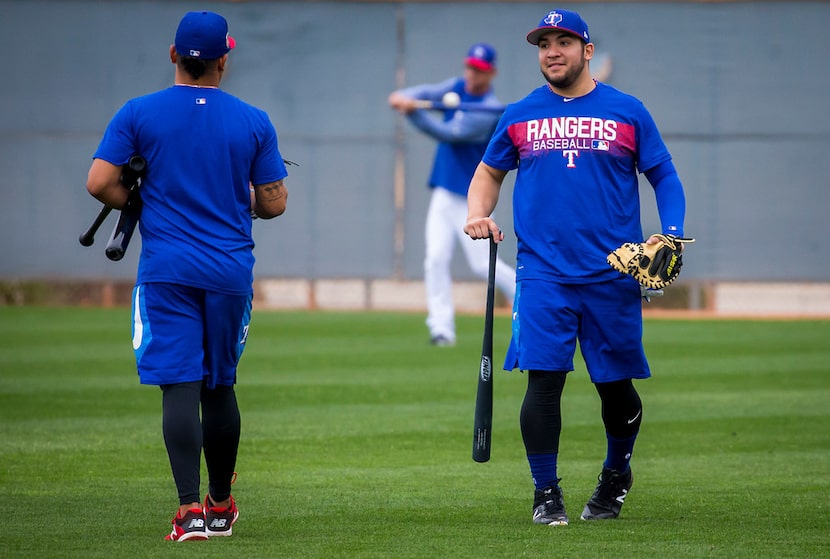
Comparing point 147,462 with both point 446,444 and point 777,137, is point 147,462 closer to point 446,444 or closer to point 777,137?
point 446,444

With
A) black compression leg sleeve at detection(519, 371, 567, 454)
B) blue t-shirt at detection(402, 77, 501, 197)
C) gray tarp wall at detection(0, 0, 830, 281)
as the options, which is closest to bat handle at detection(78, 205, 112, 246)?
black compression leg sleeve at detection(519, 371, 567, 454)

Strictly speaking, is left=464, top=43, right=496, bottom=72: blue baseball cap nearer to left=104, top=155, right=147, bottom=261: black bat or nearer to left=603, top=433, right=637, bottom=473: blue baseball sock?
left=603, top=433, right=637, bottom=473: blue baseball sock

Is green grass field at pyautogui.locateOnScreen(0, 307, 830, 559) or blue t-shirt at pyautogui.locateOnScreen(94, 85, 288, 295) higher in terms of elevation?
blue t-shirt at pyautogui.locateOnScreen(94, 85, 288, 295)

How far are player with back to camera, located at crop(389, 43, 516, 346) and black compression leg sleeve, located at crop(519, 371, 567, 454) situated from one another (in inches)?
293

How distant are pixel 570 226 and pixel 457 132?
7.36 metres

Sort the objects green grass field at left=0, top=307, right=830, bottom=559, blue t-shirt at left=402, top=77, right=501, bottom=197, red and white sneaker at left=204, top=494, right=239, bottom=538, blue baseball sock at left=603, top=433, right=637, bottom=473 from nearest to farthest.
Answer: green grass field at left=0, top=307, right=830, bottom=559
red and white sneaker at left=204, top=494, right=239, bottom=538
blue baseball sock at left=603, top=433, right=637, bottom=473
blue t-shirt at left=402, top=77, right=501, bottom=197

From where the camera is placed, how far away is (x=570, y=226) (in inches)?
221

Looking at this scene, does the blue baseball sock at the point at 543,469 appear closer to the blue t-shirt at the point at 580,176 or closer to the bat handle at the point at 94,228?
the blue t-shirt at the point at 580,176

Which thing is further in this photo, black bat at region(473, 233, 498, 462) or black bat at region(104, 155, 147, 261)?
black bat at region(473, 233, 498, 462)

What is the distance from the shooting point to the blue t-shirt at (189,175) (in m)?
5.15

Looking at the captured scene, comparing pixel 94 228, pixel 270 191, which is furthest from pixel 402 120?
pixel 94 228

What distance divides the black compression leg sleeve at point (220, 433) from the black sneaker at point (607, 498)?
149 centimetres

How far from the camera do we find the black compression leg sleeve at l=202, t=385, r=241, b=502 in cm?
542

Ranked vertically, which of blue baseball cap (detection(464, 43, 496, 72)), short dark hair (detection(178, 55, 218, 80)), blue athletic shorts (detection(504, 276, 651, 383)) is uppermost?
blue baseball cap (detection(464, 43, 496, 72))
